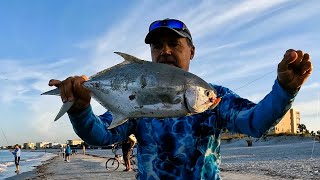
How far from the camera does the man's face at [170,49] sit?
10.4 feet

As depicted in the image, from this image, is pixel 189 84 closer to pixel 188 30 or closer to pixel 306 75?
pixel 306 75

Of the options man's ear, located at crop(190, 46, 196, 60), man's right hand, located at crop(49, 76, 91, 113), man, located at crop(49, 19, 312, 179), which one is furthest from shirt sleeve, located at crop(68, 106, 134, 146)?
man's ear, located at crop(190, 46, 196, 60)

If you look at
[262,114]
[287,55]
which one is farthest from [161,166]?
[287,55]

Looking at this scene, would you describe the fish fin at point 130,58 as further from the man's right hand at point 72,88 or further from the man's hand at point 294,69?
the man's hand at point 294,69

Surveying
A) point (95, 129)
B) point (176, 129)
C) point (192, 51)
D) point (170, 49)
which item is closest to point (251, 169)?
point (192, 51)

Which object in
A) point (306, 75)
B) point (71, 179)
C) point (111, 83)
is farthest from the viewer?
point (71, 179)

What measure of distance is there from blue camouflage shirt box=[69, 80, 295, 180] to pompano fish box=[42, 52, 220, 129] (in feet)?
1.75

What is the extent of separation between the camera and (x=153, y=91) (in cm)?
230

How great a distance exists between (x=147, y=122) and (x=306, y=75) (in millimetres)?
1469

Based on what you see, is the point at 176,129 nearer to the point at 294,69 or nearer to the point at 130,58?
the point at 130,58

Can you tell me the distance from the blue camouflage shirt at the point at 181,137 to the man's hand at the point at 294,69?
1.70 ft

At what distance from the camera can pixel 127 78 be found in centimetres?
243

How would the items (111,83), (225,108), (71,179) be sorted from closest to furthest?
(111,83), (225,108), (71,179)

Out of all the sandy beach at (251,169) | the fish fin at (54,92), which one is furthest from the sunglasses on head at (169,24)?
the sandy beach at (251,169)
